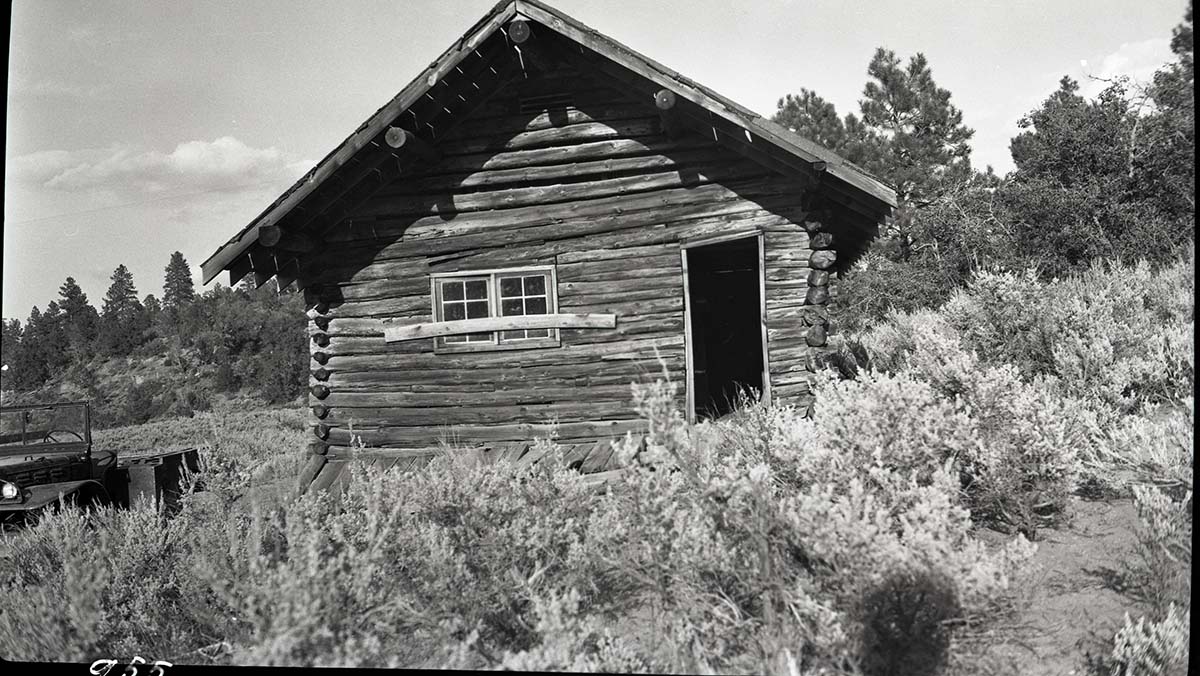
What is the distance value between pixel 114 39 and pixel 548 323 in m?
3.53

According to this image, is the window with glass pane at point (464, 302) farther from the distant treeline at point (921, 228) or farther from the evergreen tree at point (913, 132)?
the evergreen tree at point (913, 132)

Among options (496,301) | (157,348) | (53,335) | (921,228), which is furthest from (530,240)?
(921,228)

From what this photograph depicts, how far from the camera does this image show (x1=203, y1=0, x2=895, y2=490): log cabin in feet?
19.5

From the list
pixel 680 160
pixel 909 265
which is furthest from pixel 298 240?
pixel 909 265

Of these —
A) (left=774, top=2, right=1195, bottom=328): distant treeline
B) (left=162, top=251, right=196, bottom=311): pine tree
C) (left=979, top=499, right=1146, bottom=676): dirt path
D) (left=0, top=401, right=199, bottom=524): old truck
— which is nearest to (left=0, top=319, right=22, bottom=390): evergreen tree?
(left=0, top=401, right=199, bottom=524): old truck

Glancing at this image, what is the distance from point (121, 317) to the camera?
24.2 ft

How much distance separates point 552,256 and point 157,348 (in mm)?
6904

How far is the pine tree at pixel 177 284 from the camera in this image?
639 centimetres

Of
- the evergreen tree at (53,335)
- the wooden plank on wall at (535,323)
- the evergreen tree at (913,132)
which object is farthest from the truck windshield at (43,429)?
the evergreen tree at (913,132)

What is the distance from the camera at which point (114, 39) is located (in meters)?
4.40

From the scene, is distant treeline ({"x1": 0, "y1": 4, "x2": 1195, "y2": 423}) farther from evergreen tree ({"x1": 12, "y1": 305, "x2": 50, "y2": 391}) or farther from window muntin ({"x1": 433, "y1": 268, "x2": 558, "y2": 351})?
window muntin ({"x1": 433, "y1": 268, "x2": 558, "y2": 351})

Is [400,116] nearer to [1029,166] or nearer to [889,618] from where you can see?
[889,618]

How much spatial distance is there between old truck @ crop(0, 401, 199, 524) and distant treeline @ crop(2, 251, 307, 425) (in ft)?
1.14

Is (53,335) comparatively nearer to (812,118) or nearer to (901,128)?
(812,118)
